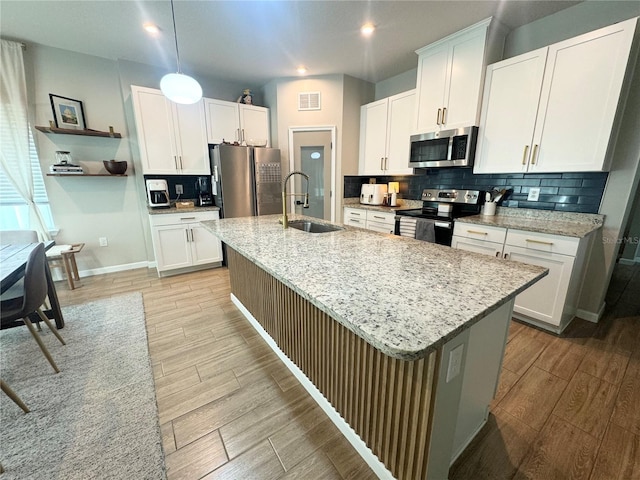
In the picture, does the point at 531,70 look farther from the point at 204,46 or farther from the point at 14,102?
the point at 14,102

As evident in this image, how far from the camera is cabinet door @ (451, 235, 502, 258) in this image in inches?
92.7

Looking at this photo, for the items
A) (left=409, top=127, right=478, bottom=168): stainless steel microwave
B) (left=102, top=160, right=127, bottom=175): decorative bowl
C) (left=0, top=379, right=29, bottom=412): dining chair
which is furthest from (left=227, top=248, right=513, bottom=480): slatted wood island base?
(left=102, top=160, right=127, bottom=175): decorative bowl

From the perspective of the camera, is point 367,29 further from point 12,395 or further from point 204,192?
point 12,395

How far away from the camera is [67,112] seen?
3.05 m

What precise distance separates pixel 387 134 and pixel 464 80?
1.11 m

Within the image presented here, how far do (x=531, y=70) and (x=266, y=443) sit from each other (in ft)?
11.3

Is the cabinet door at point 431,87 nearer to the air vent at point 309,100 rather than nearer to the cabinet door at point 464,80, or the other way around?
the cabinet door at point 464,80

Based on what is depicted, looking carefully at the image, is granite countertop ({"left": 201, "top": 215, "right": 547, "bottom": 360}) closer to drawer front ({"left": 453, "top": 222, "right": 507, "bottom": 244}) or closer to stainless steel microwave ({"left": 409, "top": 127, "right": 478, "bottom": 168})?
drawer front ({"left": 453, "top": 222, "right": 507, "bottom": 244})

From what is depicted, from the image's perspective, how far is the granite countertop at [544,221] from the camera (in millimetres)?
2059

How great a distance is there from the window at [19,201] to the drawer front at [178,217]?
49.0 inches

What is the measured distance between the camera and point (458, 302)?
848mm

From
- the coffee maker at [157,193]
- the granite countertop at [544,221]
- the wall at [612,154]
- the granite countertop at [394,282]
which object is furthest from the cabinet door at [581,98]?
the coffee maker at [157,193]

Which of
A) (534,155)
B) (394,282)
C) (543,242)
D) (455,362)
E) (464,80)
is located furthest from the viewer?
(464,80)

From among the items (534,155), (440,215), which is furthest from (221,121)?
(534,155)
